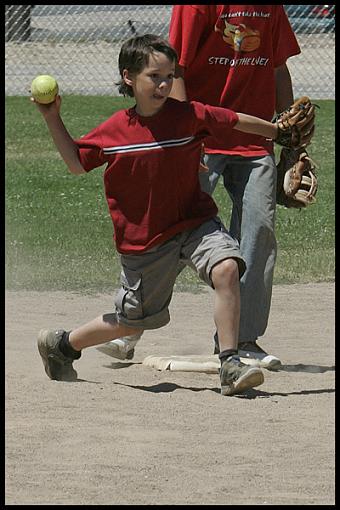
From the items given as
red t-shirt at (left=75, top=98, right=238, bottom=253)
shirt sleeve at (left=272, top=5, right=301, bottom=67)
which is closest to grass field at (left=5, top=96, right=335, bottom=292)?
shirt sleeve at (left=272, top=5, right=301, bottom=67)

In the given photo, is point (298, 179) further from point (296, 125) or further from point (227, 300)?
point (227, 300)

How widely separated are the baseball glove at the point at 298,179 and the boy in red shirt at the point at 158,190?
743mm

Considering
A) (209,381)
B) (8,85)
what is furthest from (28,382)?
(8,85)

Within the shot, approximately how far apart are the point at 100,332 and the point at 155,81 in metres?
1.19

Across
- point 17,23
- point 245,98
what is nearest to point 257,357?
point 245,98

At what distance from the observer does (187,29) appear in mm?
5914

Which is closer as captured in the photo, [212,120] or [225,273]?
[225,273]

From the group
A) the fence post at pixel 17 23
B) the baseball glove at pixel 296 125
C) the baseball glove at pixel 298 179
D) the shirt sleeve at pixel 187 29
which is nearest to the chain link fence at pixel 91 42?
the fence post at pixel 17 23

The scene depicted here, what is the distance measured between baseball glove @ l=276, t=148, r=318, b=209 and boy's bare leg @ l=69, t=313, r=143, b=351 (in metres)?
1.18

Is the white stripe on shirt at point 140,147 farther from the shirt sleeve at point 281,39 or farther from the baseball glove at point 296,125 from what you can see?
the shirt sleeve at point 281,39

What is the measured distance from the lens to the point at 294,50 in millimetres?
6246

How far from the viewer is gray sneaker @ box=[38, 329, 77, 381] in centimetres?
579

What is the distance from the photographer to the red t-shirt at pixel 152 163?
5.36m

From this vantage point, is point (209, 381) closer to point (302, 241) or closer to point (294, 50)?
point (294, 50)
